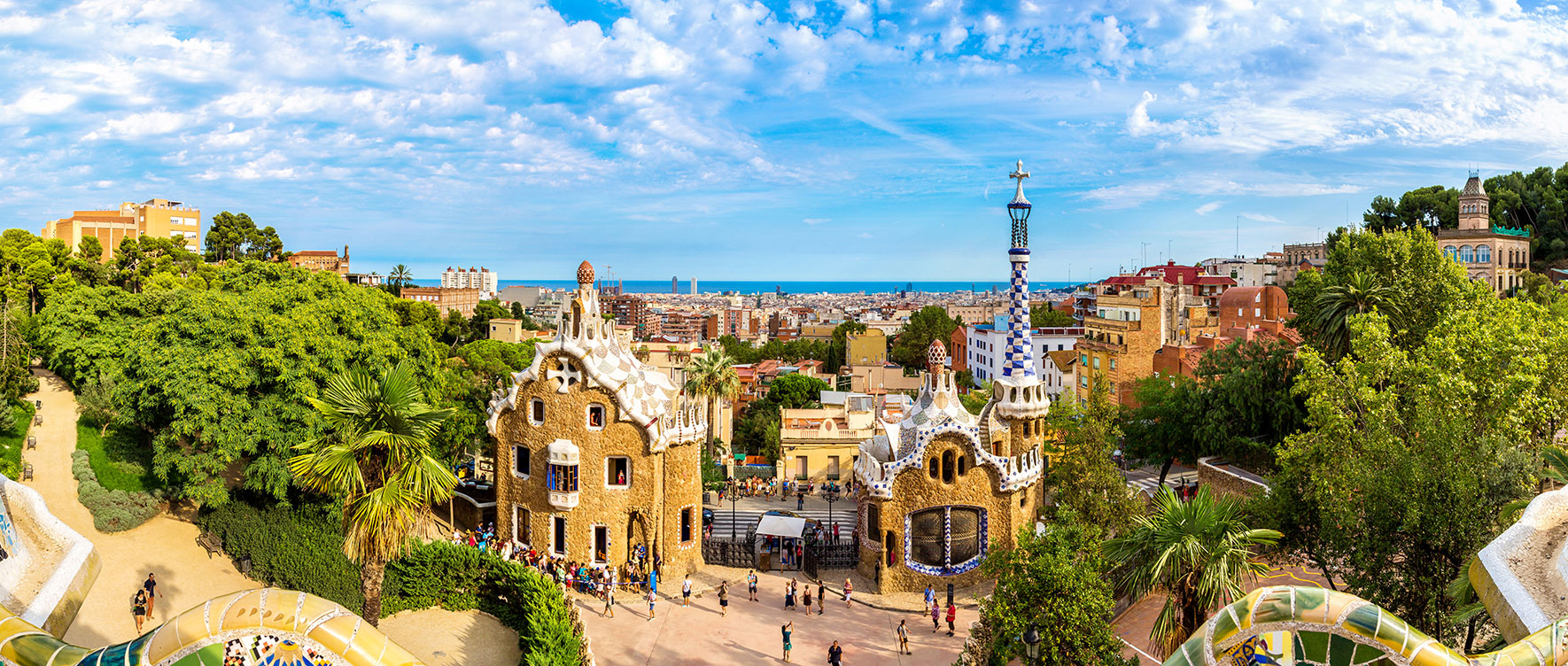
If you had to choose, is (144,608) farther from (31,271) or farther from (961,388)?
(961,388)

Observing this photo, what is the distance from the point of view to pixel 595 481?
104ft

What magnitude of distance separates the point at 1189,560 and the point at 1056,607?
2.81m

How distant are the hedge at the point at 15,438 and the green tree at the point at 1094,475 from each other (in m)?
33.8

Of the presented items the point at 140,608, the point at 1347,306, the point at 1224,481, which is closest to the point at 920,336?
the point at 1224,481

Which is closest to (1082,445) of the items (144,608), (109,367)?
(144,608)

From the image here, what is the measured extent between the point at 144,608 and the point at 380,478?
8.86m

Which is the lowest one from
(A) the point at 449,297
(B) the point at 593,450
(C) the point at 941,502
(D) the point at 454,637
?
(D) the point at 454,637

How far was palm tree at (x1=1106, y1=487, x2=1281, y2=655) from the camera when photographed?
1794 cm

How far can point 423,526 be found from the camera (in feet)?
104

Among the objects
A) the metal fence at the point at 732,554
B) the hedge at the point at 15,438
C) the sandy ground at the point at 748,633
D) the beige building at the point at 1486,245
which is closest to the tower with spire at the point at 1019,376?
the sandy ground at the point at 748,633

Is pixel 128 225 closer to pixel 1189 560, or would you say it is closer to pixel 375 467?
pixel 375 467

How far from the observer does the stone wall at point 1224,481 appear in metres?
32.5

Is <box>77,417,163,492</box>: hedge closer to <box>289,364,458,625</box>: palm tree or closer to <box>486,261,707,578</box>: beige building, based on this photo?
<box>486,261,707,578</box>: beige building

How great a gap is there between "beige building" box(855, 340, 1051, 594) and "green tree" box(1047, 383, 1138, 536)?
150 centimetres
